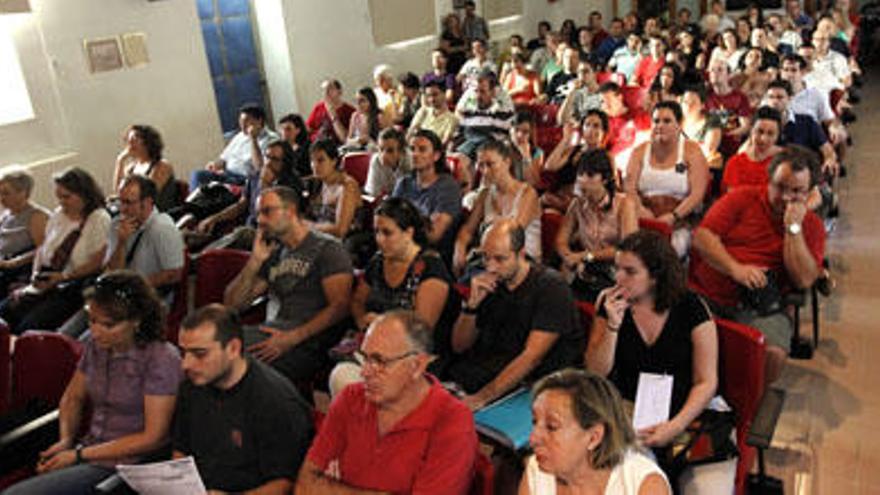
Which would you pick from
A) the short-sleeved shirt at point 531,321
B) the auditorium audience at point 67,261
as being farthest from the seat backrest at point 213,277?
the short-sleeved shirt at point 531,321

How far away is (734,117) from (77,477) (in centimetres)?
503

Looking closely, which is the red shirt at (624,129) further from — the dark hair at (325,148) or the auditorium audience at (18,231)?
the auditorium audience at (18,231)

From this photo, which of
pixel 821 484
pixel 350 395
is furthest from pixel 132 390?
pixel 821 484

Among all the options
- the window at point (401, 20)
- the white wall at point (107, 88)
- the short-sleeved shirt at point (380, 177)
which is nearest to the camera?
the short-sleeved shirt at point (380, 177)

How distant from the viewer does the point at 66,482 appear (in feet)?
7.42

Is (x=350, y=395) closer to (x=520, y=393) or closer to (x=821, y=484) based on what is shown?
(x=520, y=393)

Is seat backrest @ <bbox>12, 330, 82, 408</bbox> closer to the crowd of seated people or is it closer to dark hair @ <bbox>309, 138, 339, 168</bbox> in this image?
the crowd of seated people

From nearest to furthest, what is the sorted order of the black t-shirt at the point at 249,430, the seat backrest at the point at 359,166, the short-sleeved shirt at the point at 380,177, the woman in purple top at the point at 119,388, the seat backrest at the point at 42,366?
1. the black t-shirt at the point at 249,430
2. the woman in purple top at the point at 119,388
3. the seat backrest at the point at 42,366
4. the short-sleeved shirt at the point at 380,177
5. the seat backrest at the point at 359,166

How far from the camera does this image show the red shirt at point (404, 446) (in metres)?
1.83

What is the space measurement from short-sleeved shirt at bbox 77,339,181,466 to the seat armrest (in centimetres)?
177

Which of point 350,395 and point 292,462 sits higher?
point 350,395

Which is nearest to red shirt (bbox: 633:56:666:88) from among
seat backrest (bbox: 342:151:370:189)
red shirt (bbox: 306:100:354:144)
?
red shirt (bbox: 306:100:354:144)

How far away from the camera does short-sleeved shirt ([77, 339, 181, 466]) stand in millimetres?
2303

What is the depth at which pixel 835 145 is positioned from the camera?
5172mm
